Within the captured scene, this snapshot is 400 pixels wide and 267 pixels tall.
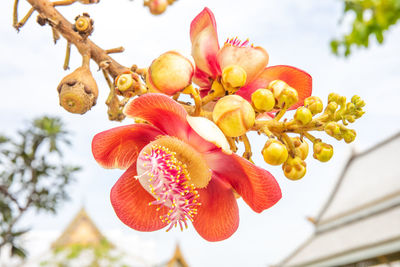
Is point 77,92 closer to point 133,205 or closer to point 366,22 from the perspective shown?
point 133,205

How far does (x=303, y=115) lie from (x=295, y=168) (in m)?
0.08

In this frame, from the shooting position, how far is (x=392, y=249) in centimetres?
704

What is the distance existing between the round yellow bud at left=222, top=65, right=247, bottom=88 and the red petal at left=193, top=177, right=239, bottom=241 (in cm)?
15

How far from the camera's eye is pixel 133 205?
60 centimetres

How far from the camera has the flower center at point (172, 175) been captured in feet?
1.76

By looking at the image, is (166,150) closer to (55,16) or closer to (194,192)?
(194,192)

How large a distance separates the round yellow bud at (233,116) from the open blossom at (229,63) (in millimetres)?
90

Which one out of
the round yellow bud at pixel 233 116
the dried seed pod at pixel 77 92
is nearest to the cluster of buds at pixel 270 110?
the round yellow bud at pixel 233 116

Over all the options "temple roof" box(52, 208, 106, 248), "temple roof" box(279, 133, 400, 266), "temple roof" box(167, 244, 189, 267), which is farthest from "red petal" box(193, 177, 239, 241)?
"temple roof" box(52, 208, 106, 248)

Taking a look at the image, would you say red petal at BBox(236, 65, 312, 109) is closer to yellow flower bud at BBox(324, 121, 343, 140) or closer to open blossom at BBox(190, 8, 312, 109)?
open blossom at BBox(190, 8, 312, 109)

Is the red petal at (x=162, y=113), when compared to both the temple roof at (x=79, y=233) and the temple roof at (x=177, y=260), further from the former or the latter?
the temple roof at (x=79, y=233)

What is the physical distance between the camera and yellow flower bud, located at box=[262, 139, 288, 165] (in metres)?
0.50

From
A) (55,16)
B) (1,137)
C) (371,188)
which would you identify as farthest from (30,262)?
(55,16)

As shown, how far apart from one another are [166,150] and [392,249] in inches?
303
